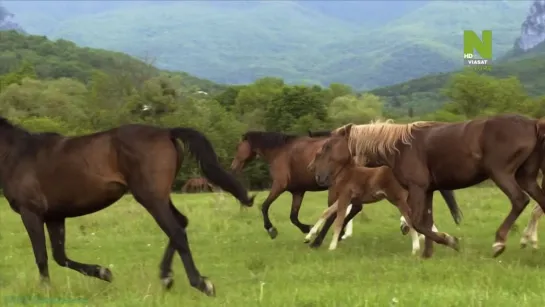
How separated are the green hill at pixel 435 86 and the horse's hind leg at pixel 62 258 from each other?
13659 centimetres

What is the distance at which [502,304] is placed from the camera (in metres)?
5.69

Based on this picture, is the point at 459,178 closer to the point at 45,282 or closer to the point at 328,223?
the point at 328,223

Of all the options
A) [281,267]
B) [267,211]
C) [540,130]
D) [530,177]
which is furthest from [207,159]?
[267,211]

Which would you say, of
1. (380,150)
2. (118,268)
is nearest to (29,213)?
(118,268)

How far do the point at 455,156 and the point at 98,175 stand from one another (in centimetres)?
507

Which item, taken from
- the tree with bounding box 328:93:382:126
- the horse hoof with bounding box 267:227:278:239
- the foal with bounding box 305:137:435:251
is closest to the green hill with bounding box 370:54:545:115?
the tree with bounding box 328:93:382:126

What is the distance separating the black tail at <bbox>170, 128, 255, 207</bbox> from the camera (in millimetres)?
7898

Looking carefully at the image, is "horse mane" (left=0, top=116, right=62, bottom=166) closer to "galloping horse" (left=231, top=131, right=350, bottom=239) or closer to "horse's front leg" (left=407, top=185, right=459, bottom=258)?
"horse's front leg" (left=407, top=185, right=459, bottom=258)

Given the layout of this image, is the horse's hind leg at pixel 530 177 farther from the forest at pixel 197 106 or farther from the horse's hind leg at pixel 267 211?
the forest at pixel 197 106

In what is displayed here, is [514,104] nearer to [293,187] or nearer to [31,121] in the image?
[31,121]

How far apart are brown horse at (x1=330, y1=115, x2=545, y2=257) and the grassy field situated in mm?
738

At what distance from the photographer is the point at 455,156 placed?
9.76 meters

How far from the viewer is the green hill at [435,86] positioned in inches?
6033

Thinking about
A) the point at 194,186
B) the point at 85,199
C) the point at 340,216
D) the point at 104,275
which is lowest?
the point at 194,186
